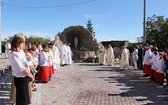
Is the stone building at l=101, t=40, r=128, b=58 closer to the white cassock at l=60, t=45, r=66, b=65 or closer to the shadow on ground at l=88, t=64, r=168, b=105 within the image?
the white cassock at l=60, t=45, r=66, b=65

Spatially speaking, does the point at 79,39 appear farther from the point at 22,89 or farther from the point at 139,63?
the point at 22,89

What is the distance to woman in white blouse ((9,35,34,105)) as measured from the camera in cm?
552

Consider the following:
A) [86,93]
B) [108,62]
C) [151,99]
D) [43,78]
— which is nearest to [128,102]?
[151,99]

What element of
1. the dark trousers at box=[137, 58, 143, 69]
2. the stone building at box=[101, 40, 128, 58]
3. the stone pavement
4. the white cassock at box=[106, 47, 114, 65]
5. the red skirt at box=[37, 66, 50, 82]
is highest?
the stone building at box=[101, 40, 128, 58]

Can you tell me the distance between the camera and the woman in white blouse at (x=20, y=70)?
5.52 metres

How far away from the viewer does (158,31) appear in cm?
2792

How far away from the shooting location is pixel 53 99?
8.80 m

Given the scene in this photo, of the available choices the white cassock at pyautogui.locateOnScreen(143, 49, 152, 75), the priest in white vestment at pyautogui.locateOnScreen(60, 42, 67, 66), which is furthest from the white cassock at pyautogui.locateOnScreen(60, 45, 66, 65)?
the white cassock at pyautogui.locateOnScreen(143, 49, 152, 75)

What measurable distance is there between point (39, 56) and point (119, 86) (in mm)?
3562

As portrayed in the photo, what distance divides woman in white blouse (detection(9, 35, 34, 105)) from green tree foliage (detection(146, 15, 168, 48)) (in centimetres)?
2139

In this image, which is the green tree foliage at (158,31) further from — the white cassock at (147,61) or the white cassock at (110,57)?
the white cassock at (147,61)

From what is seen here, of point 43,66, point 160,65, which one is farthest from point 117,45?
point 43,66

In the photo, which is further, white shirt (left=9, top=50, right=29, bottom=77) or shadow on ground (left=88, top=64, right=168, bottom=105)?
shadow on ground (left=88, top=64, right=168, bottom=105)

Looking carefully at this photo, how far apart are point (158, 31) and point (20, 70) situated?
79.0 feet
